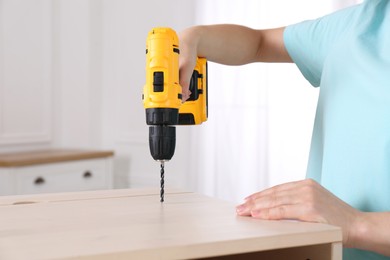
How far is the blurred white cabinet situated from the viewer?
2676 mm

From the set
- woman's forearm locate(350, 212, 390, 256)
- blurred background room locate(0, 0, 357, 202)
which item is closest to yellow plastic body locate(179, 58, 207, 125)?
woman's forearm locate(350, 212, 390, 256)

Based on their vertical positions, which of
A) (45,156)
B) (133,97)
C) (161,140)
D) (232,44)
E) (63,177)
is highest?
(232,44)

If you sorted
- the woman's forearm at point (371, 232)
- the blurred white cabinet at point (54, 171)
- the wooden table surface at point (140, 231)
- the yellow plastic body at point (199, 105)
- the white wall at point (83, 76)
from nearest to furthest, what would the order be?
the wooden table surface at point (140, 231), the woman's forearm at point (371, 232), the yellow plastic body at point (199, 105), the blurred white cabinet at point (54, 171), the white wall at point (83, 76)

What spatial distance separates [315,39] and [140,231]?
769 millimetres

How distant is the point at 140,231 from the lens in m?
0.91

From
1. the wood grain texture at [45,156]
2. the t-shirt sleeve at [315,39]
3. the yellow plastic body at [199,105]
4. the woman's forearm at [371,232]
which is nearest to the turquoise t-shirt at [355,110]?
the t-shirt sleeve at [315,39]

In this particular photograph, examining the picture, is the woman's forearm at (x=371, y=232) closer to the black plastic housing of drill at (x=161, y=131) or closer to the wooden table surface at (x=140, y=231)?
the wooden table surface at (x=140, y=231)

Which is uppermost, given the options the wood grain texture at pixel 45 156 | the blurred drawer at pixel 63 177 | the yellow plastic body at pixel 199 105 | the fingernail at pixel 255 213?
the yellow plastic body at pixel 199 105

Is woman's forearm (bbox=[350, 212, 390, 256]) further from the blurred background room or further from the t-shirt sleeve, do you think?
the blurred background room

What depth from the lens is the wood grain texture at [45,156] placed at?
2.69 metres

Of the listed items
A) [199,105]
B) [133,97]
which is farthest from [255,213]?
[133,97]

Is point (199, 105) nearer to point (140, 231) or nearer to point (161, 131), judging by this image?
point (161, 131)

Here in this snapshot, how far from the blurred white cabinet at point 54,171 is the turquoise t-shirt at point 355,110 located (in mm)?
1656

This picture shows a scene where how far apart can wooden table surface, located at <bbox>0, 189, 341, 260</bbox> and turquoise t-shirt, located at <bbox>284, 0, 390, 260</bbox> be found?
10.0 inches
